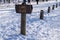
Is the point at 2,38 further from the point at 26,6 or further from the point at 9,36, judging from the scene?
the point at 26,6

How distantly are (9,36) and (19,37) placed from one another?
458 millimetres

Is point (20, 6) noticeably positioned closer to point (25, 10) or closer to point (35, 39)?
Result: point (25, 10)

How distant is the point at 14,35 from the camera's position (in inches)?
307

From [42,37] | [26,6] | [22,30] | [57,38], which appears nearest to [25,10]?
[26,6]

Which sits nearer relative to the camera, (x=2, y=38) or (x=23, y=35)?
(x=2, y=38)

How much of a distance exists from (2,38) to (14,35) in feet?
2.63

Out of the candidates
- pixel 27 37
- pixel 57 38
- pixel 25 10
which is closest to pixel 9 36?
pixel 27 37

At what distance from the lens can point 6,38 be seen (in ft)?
23.5

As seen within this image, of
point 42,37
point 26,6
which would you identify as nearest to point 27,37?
point 42,37

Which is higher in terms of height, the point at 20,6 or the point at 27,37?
the point at 20,6

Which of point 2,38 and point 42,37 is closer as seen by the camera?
point 2,38

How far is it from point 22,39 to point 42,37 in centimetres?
119

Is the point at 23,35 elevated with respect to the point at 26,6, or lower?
lower

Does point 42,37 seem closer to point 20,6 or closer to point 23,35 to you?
point 23,35
